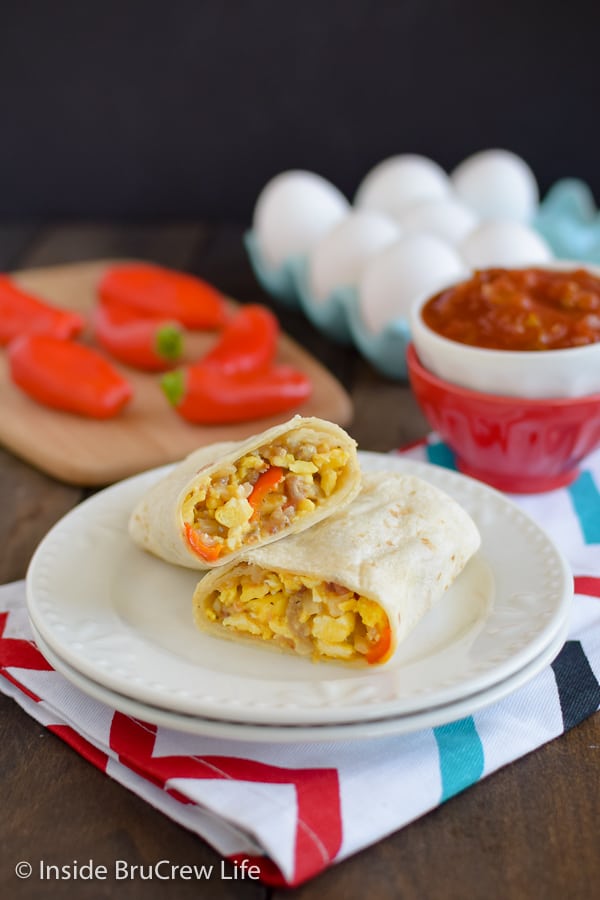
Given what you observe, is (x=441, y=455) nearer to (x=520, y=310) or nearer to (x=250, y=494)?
(x=520, y=310)

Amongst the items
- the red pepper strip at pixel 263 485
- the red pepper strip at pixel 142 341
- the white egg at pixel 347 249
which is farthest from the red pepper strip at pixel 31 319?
the red pepper strip at pixel 263 485

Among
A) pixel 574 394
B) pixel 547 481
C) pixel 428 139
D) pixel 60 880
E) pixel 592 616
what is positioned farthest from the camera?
pixel 428 139

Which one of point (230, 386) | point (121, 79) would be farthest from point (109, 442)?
point (121, 79)

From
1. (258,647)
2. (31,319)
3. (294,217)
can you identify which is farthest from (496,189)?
(258,647)

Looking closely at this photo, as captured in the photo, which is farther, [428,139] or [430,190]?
[428,139]

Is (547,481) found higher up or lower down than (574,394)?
lower down

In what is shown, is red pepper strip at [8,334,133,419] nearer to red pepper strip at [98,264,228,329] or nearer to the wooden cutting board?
the wooden cutting board

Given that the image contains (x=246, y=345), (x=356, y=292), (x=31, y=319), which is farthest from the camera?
(x=31, y=319)

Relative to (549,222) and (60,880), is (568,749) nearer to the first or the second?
(60,880)
